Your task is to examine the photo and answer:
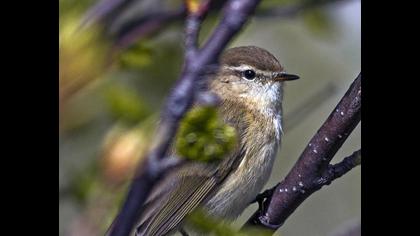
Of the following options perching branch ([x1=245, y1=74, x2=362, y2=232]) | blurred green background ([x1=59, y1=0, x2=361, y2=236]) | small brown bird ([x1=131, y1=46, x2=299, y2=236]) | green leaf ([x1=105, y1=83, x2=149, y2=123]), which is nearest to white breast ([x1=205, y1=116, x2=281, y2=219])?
small brown bird ([x1=131, y1=46, x2=299, y2=236])

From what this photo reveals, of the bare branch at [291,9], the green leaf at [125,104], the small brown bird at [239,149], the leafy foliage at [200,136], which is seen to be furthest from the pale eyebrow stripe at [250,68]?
the leafy foliage at [200,136]

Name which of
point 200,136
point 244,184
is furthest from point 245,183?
point 200,136

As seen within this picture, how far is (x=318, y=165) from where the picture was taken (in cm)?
155

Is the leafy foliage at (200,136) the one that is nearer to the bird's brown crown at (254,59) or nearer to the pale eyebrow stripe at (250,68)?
the bird's brown crown at (254,59)

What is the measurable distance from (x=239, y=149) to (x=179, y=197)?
1.14ft

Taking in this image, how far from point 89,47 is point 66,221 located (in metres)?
0.34

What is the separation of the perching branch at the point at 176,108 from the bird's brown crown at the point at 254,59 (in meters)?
1.29

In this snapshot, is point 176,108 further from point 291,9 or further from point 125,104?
point 291,9

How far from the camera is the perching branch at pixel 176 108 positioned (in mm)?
836

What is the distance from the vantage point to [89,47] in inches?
42.7

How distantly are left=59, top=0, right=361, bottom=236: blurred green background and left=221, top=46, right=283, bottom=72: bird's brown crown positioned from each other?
207 mm
